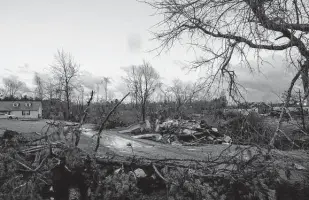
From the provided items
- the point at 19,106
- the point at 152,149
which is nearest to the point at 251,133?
the point at 152,149

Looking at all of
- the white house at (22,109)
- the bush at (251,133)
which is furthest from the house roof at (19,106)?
the bush at (251,133)

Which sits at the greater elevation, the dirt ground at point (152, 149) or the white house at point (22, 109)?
the white house at point (22, 109)

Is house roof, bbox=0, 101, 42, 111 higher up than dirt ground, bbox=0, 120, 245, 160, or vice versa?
house roof, bbox=0, 101, 42, 111

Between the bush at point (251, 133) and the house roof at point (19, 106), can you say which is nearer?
the bush at point (251, 133)

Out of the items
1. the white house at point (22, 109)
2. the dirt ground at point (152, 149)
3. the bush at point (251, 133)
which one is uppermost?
the white house at point (22, 109)

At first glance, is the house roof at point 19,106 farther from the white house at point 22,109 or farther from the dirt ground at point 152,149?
the dirt ground at point 152,149

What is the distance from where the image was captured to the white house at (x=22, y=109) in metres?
54.8

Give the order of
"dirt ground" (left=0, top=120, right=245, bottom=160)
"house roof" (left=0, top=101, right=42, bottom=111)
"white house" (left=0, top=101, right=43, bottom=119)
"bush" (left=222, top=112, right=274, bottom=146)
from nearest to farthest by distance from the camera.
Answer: "bush" (left=222, top=112, right=274, bottom=146) < "dirt ground" (left=0, top=120, right=245, bottom=160) < "white house" (left=0, top=101, right=43, bottom=119) < "house roof" (left=0, top=101, right=42, bottom=111)

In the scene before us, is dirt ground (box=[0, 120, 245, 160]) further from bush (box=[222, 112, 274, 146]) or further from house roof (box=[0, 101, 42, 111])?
house roof (box=[0, 101, 42, 111])

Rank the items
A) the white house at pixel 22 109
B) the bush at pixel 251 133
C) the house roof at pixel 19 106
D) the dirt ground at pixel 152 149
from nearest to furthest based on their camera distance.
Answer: the bush at pixel 251 133, the dirt ground at pixel 152 149, the white house at pixel 22 109, the house roof at pixel 19 106

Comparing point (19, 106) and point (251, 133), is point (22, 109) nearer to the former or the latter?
point (19, 106)

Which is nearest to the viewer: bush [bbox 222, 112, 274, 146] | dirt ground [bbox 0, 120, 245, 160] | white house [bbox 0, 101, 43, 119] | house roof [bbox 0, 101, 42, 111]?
bush [bbox 222, 112, 274, 146]

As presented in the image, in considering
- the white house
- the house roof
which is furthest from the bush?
the house roof

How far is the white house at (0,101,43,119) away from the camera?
180 ft
